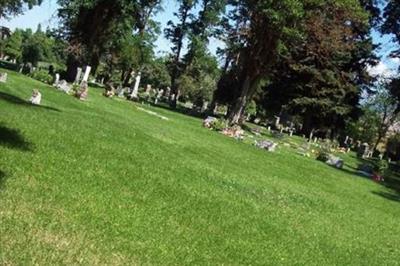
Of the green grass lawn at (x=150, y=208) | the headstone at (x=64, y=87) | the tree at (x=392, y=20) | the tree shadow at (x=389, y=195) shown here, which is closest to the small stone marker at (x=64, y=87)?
the headstone at (x=64, y=87)

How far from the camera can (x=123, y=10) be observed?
46.0 meters

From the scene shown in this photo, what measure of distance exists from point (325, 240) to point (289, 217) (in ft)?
4.61

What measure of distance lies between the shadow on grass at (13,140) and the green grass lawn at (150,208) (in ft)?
0.13

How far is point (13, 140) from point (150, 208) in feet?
12.8

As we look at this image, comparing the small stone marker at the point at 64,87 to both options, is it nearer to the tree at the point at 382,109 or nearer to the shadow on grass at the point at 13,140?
the shadow on grass at the point at 13,140

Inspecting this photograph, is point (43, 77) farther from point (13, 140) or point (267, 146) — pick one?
point (13, 140)

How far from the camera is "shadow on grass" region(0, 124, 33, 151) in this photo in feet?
40.3

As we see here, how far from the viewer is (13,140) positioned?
12.8 metres

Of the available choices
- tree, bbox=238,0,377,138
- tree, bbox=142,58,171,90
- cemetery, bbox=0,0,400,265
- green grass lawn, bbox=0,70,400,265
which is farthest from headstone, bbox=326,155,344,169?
tree, bbox=142,58,171,90

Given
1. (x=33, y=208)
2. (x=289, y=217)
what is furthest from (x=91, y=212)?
(x=289, y=217)

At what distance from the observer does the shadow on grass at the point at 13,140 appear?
12281 millimetres

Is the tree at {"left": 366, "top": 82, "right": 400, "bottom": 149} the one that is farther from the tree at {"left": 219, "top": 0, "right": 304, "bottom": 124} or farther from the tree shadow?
the tree shadow

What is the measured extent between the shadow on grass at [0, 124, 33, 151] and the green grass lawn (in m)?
0.04

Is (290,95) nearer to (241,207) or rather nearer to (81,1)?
(81,1)
